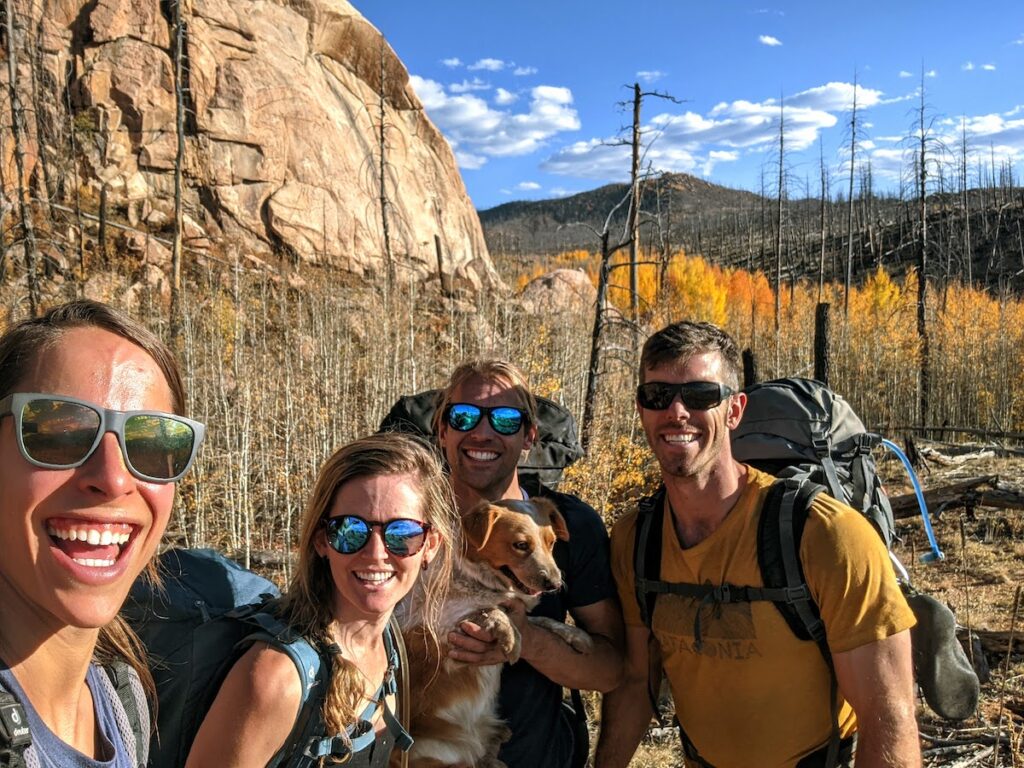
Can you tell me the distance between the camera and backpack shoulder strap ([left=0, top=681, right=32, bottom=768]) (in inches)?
41.4

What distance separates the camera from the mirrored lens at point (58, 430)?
117 centimetres

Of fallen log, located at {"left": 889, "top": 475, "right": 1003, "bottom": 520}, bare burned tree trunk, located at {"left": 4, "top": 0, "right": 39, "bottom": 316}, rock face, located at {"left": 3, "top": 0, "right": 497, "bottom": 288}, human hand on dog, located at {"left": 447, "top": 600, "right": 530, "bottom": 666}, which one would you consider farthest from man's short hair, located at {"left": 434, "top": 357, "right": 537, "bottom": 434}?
rock face, located at {"left": 3, "top": 0, "right": 497, "bottom": 288}

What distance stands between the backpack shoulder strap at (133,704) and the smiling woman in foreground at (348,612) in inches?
9.8

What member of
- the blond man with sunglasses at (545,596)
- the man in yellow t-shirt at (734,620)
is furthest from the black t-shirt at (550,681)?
the man in yellow t-shirt at (734,620)

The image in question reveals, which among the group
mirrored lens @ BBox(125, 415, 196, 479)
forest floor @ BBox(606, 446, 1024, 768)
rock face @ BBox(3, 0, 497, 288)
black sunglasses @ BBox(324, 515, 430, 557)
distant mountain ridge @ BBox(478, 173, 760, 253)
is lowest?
forest floor @ BBox(606, 446, 1024, 768)

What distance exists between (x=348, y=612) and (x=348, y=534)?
0.74 ft

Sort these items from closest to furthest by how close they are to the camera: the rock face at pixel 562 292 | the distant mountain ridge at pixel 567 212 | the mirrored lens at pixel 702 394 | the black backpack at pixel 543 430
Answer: the mirrored lens at pixel 702 394
the black backpack at pixel 543 430
the rock face at pixel 562 292
the distant mountain ridge at pixel 567 212

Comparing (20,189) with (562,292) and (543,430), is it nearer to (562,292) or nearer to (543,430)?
(543,430)

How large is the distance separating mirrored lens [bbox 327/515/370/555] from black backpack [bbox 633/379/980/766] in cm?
130

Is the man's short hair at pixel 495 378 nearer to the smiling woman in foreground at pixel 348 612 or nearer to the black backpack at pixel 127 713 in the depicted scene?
the smiling woman in foreground at pixel 348 612

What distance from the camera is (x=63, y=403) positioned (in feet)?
3.98

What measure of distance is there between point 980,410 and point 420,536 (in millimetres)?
32291

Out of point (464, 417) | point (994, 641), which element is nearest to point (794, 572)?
point (464, 417)

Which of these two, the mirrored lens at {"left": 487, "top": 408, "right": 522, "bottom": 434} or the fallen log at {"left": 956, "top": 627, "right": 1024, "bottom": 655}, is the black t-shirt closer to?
the mirrored lens at {"left": 487, "top": 408, "right": 522, "bottom": 434}
